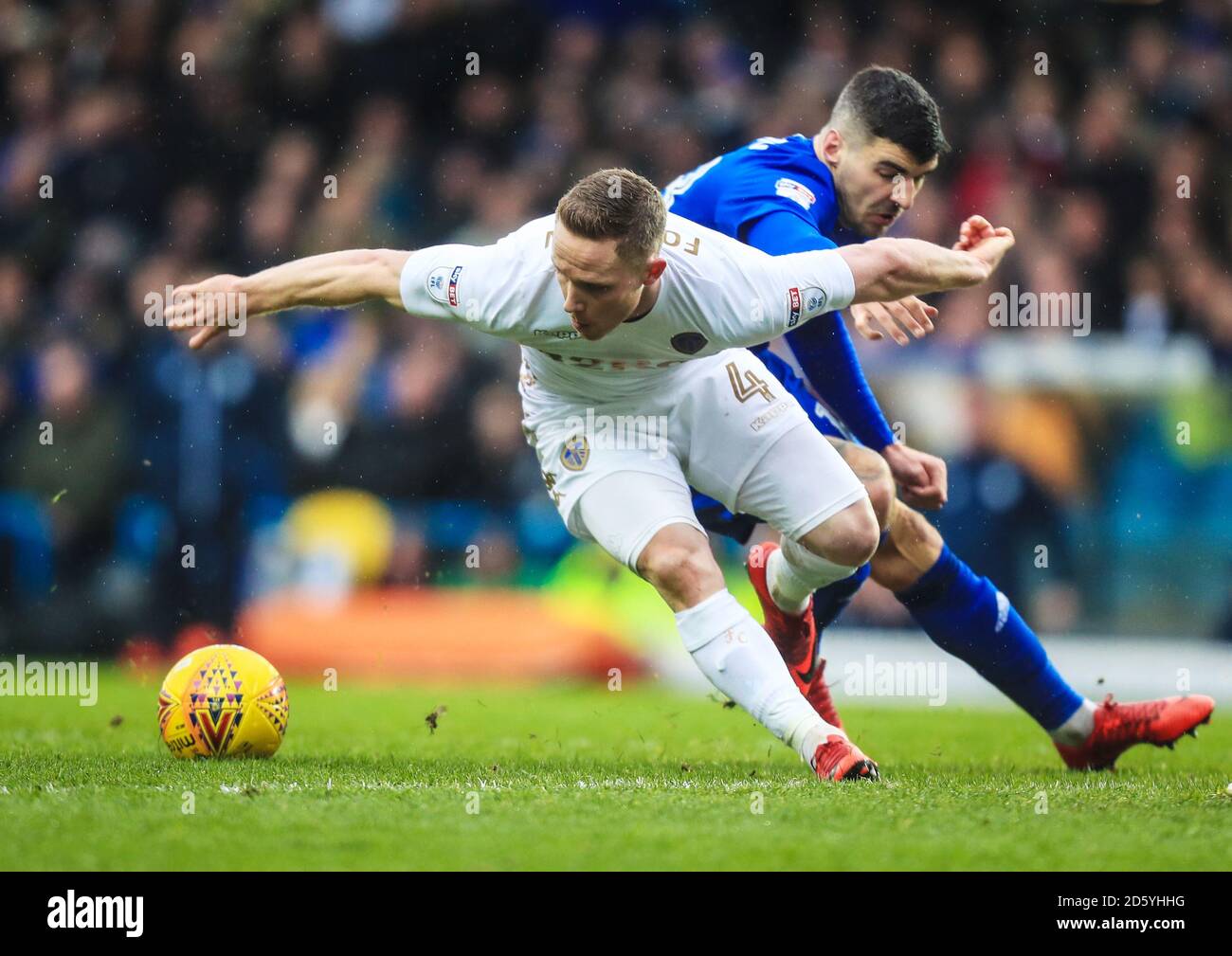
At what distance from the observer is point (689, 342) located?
16.9ft

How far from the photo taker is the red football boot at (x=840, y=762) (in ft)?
16.3

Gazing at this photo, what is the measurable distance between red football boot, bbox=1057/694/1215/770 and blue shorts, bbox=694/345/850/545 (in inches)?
57.1

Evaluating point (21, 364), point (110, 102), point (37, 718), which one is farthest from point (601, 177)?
point (110, 102)

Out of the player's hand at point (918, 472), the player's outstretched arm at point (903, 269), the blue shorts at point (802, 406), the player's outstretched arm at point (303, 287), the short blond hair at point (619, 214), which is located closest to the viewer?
the short blond hair at point (619, 214)

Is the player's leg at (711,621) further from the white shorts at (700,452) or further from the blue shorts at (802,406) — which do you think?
the blue shorts at (802,406)

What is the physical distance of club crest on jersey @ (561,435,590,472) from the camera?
550 centimetres

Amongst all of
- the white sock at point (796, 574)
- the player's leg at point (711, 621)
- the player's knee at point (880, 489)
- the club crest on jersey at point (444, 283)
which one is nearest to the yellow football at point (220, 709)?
the player's leg at point (711, 621)

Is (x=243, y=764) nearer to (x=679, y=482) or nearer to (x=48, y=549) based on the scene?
(x=679, y=482)

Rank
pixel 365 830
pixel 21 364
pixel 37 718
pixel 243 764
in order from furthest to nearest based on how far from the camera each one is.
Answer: pixel 21 364, pixel 37 718, pixel 243 764, pixel 365 830

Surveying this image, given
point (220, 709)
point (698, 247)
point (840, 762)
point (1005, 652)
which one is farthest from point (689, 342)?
point (220, 709)

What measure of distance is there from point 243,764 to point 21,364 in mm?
7292

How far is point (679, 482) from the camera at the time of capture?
548cm
